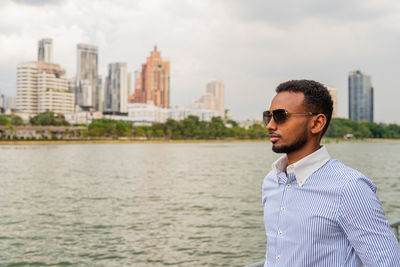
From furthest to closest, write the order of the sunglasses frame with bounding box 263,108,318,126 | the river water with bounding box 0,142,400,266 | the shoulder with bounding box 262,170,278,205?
1. the river water with bounding box 0,142,400,266
2. the shoulder with bounding box 262,170,278,205
3. the sunglasses frame with bounding box 263,108,318,126

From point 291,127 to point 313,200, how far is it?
0.45 m

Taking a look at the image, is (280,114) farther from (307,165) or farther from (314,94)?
(307,165)

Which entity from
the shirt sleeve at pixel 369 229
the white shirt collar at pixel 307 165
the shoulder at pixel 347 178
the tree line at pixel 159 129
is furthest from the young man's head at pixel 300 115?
the tree line at pixel 159 129

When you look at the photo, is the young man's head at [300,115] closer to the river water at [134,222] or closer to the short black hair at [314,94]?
the short black hair at [314,94]

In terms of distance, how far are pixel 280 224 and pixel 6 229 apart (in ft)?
59.6

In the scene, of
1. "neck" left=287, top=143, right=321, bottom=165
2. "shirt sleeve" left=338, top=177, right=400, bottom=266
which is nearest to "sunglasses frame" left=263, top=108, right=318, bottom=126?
"neck" left=287, top=143, right=321, bottom=165

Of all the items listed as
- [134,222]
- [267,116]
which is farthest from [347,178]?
[134,222]

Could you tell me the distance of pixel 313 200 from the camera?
2271 mm

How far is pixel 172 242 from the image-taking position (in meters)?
16.0

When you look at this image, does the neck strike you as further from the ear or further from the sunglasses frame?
the sunglasses frame

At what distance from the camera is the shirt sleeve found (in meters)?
2.09

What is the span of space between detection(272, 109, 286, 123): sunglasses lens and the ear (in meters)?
0.17

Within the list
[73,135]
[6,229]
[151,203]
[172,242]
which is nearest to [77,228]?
[6,229]

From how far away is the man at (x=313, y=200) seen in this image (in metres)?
2.11
